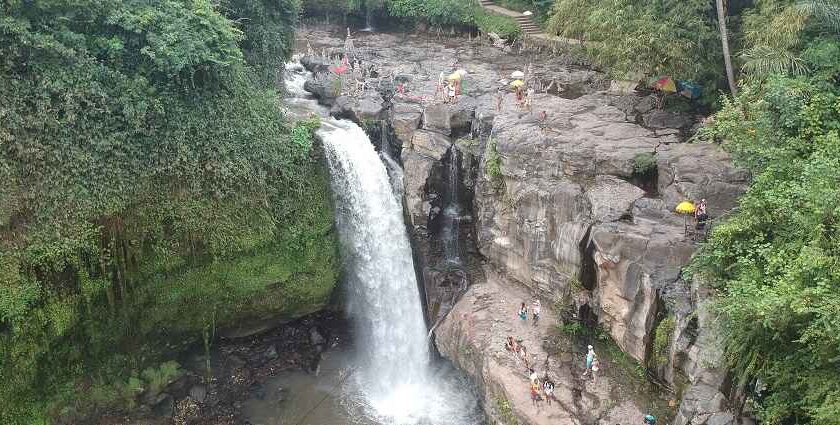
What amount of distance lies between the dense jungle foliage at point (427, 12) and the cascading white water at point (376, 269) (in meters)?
14.9

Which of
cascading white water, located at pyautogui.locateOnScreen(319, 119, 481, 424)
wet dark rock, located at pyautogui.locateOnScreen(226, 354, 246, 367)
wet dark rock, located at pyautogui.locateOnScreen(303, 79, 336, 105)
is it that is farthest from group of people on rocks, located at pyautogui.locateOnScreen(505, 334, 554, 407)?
Answer: wet dark rock, located at pyautogui.locateOnScreen(303, 79, 336, 105)

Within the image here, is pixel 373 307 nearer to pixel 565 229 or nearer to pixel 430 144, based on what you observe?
pixel 430 144

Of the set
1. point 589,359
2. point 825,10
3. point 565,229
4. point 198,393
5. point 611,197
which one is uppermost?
point 825,10

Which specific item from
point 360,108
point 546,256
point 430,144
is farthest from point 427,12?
point 546,256

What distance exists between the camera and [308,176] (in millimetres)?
22016

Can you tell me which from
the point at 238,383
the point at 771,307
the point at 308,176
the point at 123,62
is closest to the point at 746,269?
the point at 771,307

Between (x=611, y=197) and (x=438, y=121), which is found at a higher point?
(x=438, y=121)

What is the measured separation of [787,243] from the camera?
43.1 ft

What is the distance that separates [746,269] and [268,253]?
14.2 meters

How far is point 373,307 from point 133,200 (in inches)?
346

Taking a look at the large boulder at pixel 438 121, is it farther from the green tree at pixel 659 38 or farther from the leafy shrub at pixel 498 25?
the leafy shrub at pixel 498 25

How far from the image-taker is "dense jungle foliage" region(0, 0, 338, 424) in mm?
17031

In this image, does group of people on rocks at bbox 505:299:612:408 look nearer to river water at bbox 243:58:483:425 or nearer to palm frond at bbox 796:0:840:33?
river water at bbox 243:58:483:425

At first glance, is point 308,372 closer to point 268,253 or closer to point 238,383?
point 238,383
